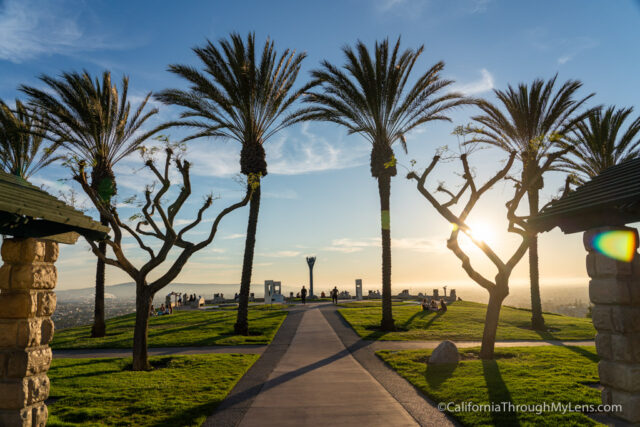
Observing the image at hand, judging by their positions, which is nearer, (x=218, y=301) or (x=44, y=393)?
(x=44, y=393)

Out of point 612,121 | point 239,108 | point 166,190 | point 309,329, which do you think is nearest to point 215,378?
point 166,190

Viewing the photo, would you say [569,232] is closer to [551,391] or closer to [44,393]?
[551,391]

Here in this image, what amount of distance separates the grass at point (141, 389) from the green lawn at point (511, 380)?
457 centimetres

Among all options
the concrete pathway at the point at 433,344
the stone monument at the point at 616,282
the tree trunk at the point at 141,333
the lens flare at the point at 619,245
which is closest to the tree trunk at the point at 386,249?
the concrete pathway at the point at 433,344

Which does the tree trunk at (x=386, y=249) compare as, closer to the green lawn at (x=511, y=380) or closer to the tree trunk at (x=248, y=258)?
the green lawn at (x=511, y=380)

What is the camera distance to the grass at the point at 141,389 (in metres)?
7.46

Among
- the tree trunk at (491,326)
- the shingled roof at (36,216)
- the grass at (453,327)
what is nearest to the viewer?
the shingled roof at (36,216)

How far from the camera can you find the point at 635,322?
689 centimetres

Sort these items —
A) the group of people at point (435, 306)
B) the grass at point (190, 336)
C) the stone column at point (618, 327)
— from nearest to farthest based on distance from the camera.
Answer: the stone column at point (618, 327)
the grass at point (190, 336)
the group of people at point (435, 306)

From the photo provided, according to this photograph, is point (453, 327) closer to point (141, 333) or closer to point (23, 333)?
point (141, 333)

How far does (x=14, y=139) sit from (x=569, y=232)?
995 inches

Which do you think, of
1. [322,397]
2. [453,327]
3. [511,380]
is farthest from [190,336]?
[511,380]

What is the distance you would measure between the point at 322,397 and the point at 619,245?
20.4 feet

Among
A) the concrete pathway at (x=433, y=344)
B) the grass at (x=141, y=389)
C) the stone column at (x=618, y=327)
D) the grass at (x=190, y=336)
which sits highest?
the stone column at (x=618, y=327)
